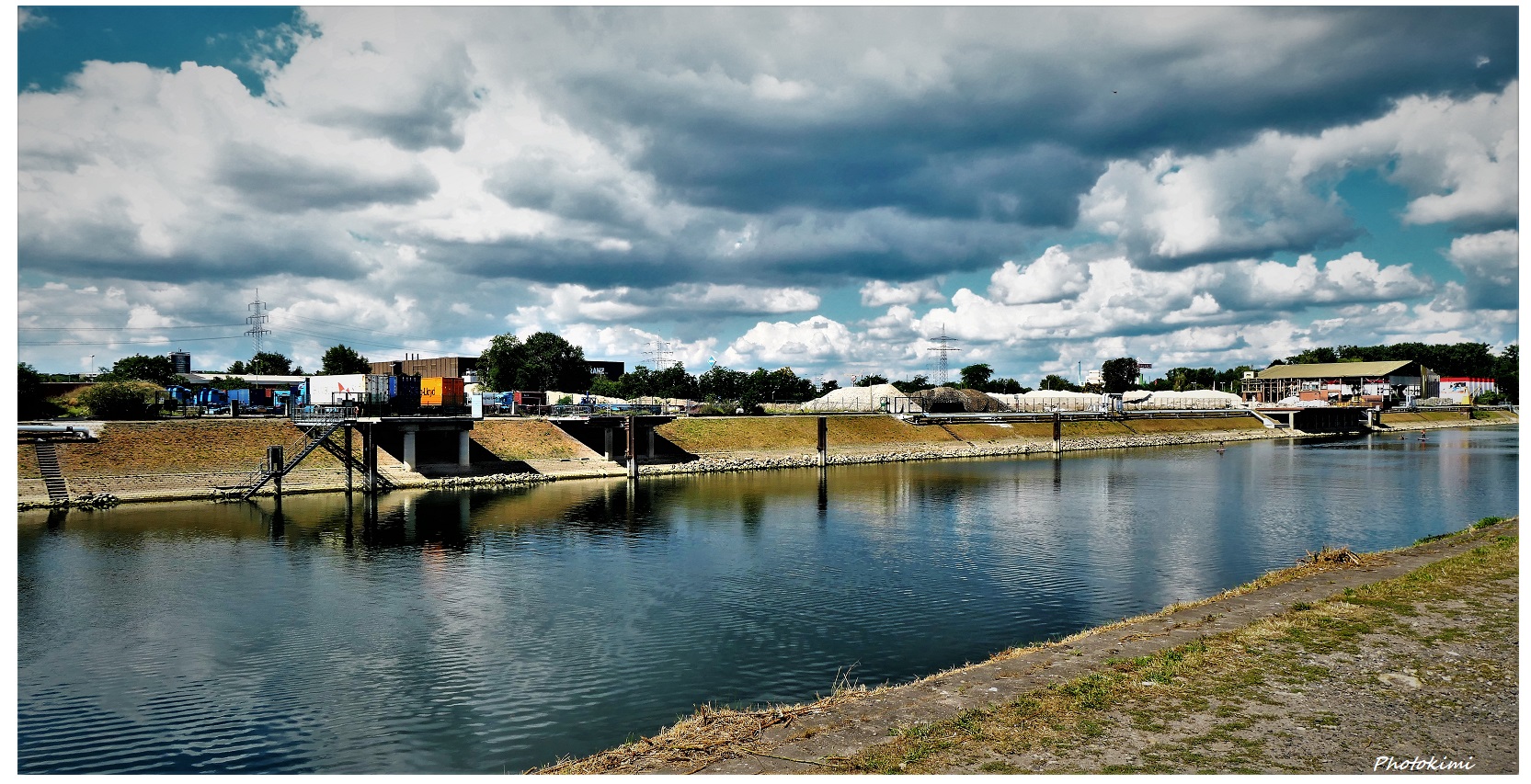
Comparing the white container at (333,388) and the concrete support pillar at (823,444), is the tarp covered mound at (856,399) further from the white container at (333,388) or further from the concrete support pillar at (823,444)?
the white container at (333,388)

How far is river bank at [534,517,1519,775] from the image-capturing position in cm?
1542

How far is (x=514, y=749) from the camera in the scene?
819 inches

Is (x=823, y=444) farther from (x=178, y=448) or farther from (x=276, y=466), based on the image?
(x=178, y=448)

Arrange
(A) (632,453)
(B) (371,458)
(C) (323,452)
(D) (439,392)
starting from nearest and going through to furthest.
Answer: (B) (371,458) < (C) (323,452) < (A) (632,453) < (D) (439,392)

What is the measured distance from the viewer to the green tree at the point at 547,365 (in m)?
190

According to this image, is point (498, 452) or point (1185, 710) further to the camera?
point (498, 452)

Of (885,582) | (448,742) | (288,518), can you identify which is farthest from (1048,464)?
(448,742)

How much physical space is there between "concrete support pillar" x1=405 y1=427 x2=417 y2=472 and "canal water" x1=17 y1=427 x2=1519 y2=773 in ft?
25.4

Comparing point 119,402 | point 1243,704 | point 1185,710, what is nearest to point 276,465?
point 119,402

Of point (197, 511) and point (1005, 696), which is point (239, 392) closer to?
point (197, 511)

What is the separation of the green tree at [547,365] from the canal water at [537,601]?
118 meters

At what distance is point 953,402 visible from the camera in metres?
165

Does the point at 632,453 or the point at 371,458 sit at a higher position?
the point at 371,458

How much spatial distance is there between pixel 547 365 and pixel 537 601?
16089 cm
